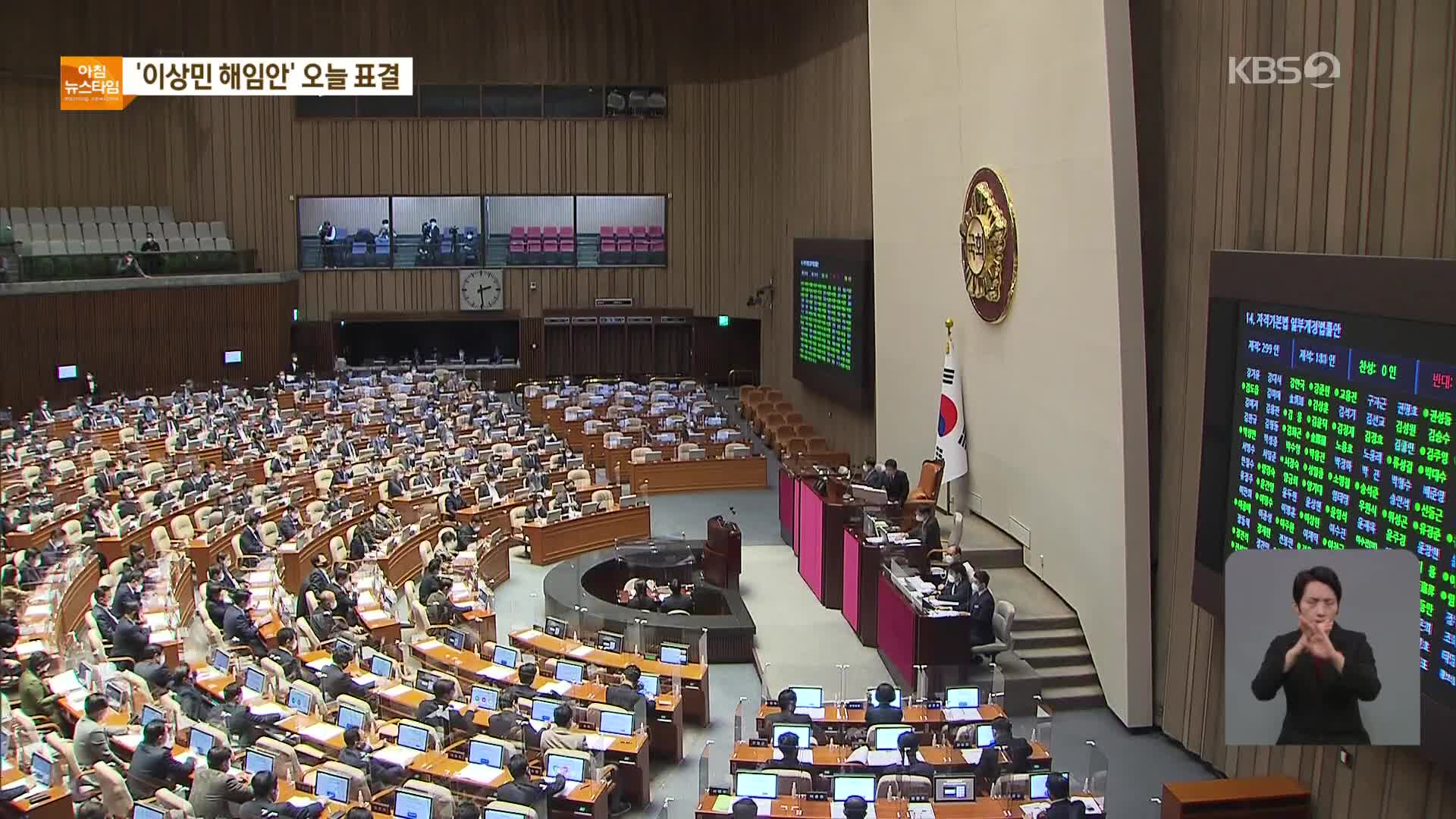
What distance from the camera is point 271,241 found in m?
33.8

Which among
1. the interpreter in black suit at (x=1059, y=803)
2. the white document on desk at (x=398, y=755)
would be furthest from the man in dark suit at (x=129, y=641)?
the interpreter in black suit at (x=1059, y=803)

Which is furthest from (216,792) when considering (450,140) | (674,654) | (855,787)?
(450,140)

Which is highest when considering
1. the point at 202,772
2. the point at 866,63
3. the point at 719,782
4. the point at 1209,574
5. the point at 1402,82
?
the point at 866,63

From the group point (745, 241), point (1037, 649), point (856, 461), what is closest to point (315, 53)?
point (745, 241)

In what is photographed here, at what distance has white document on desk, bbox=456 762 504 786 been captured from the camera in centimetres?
1027

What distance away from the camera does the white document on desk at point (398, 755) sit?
10.6m

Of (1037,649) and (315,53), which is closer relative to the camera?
(1037,649)

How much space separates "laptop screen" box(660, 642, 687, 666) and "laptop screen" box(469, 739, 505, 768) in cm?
327

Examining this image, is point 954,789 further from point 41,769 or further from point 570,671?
point 41,769

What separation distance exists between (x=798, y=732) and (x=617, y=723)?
1.57 metres

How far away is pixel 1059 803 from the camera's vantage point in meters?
9.34

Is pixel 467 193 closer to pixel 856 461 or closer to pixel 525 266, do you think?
pixel 525 266

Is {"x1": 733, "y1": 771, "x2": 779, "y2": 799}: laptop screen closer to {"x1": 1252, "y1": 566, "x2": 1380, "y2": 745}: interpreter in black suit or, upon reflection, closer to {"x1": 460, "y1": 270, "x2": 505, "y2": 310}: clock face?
{"x1": 1252, "y1": 566, "x2": 1380, "y2": 745}: interpreter in black suit

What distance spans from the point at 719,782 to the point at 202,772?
439cm
